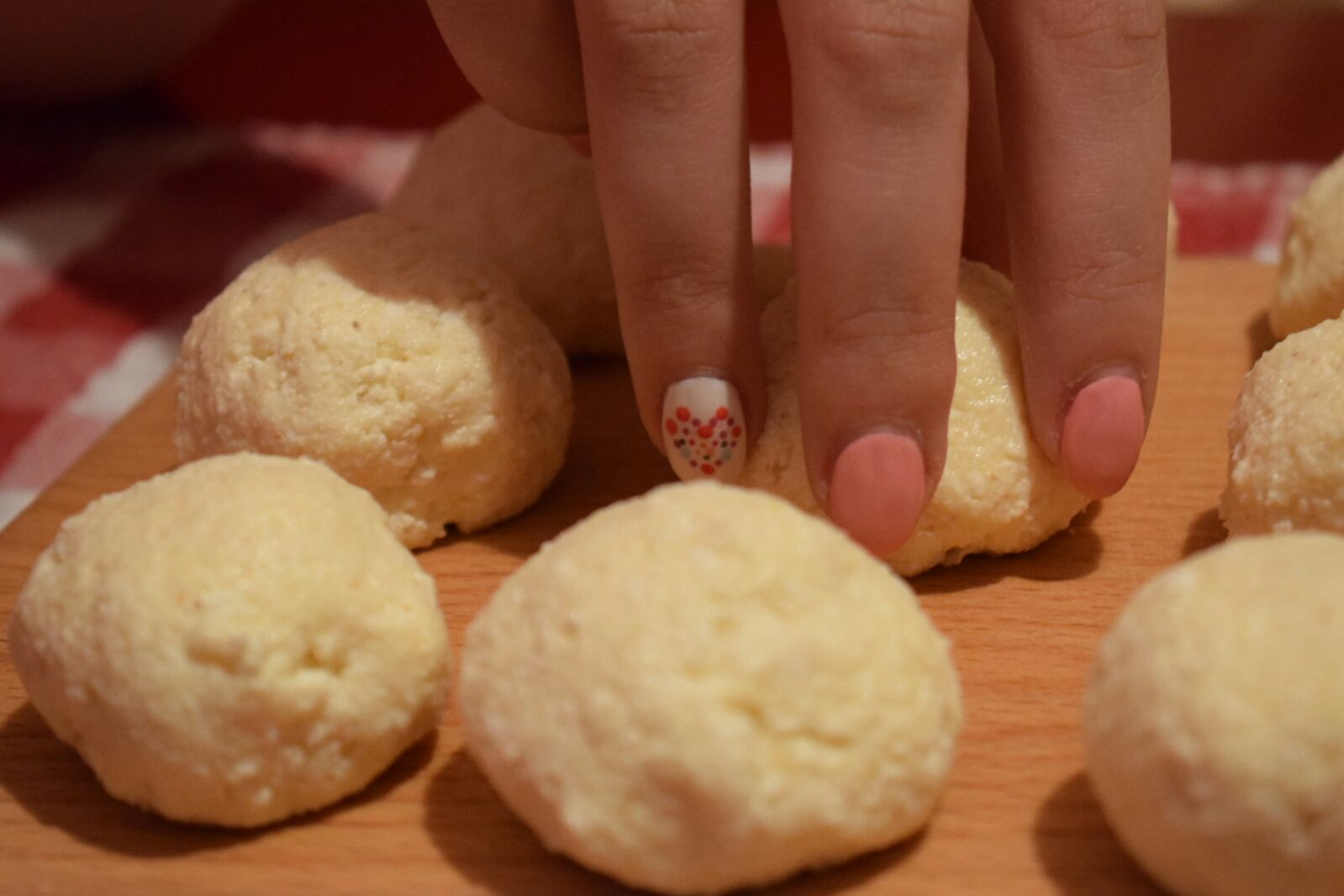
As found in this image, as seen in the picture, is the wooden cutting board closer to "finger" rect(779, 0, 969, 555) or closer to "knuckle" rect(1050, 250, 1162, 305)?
"finger" rect(779, 0, 969, 555)

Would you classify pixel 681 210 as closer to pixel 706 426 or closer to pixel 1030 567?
pixel 706 426

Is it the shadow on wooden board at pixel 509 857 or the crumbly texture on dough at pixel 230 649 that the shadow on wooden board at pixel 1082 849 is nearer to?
the shadow on wooden board at pixel 509 857

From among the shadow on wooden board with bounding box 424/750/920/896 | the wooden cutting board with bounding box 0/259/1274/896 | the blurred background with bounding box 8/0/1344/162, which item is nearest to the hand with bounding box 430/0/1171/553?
the wooden cutting board with bounding box 0/259/1274/896

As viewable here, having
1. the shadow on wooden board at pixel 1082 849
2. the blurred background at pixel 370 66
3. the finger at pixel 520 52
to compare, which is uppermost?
the finger at pixel 520 52

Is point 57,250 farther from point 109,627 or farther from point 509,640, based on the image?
point 509,640

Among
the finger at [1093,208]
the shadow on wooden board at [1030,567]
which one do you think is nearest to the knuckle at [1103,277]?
the finger at [1093,208]

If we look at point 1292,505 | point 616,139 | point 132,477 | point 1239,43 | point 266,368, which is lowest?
point 1239,43

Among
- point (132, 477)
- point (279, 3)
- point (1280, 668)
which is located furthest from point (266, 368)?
point (279, 3)
